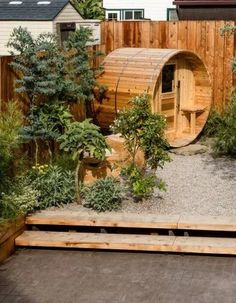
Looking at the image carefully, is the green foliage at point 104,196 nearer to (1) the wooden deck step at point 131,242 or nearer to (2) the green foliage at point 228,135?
(1) the wooden deck step at point 131,242

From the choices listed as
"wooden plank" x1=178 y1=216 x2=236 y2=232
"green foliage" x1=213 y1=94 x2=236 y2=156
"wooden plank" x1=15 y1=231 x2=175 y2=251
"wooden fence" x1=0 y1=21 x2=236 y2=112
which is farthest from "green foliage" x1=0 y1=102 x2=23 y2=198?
"wooden fence" x1=0 y1=21 x2=236 y2=112

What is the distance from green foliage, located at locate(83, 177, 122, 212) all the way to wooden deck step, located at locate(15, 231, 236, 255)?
52 cm

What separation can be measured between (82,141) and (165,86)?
450 centimetres

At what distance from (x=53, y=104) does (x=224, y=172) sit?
3.14 metres

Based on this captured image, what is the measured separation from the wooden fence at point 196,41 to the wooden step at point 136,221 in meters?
5.82

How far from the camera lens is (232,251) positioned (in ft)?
25.9

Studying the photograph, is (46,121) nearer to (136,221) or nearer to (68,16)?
(136,221)

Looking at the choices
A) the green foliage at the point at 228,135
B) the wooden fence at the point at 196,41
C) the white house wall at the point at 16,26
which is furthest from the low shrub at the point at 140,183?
the white house wall at the point at 16,26

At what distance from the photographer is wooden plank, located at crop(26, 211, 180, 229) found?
8.42 m

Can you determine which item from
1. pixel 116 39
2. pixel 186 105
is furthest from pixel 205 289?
pixel 116 39

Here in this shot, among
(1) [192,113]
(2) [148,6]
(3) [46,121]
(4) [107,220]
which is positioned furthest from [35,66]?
(2) [148,6]

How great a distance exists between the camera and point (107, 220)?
8531mm

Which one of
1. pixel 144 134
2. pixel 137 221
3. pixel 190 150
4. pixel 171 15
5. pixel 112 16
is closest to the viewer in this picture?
pixel 137 221

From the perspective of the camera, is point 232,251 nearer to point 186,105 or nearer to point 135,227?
point 135,227
